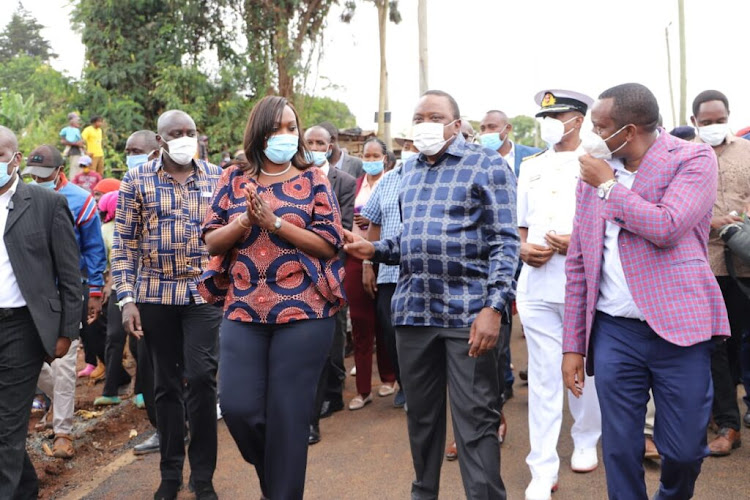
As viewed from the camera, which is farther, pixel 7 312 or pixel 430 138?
pixel 7 312

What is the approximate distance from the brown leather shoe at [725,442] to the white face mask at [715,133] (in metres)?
2.00

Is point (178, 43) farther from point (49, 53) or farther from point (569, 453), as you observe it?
point (49, 53)

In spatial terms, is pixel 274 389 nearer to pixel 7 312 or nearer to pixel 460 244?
pixel 460 244

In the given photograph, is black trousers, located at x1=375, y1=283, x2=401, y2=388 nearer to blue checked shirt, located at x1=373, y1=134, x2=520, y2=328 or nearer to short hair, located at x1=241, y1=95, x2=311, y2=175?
blue checked shirt, located at x1=373, y1=134, x2=520, y2=328

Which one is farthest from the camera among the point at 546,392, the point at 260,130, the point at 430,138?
the point at 546,392

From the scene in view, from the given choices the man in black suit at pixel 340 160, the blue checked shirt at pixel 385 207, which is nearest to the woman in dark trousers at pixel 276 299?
the blue checked shirt at pixel 385 207

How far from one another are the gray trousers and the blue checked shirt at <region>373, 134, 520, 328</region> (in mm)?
126

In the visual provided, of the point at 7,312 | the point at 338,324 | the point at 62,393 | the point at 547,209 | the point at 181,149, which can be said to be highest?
the point at 181,149

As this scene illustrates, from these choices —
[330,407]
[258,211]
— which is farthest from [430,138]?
[330,407]

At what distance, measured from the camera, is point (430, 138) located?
3771mm

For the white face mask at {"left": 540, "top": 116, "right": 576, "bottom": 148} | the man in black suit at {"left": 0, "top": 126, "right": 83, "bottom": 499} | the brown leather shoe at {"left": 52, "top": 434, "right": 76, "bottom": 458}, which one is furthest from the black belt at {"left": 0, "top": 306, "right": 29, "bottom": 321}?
the white face mask at {"left": 540, "top": 116, "right": 576, "bottom": 148}

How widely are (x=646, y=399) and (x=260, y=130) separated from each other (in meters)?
2.24

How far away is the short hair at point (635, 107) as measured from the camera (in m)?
3.16

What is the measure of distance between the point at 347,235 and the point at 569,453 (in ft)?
8.22
